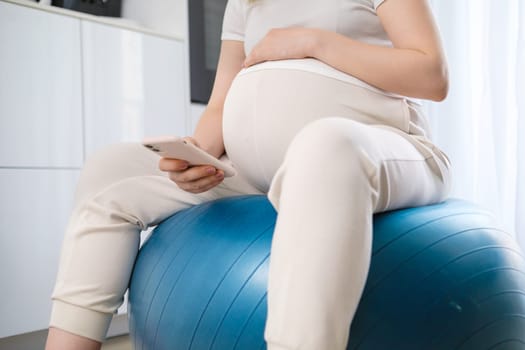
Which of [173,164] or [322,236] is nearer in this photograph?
[322,236]

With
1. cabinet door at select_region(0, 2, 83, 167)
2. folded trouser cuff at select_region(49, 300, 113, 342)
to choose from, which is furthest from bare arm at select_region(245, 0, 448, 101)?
cabinet door at select_region(0, 2, 83, 167)

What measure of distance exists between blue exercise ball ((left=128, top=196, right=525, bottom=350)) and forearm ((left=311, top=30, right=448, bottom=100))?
0.64 ft

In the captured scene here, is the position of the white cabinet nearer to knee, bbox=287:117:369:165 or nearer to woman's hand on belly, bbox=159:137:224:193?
woman's hand on belly, bbox=159:137:224:193

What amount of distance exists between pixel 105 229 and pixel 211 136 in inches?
12.8

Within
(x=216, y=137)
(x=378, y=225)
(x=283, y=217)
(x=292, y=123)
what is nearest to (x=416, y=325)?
(x=378, y=225)

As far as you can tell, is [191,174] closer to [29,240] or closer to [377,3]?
[377,3]

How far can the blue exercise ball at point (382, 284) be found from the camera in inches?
28.2

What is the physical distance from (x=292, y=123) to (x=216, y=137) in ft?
1.09

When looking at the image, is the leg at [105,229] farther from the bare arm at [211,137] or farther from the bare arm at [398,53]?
the bare arm at [398,53]

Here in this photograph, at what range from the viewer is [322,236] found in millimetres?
576

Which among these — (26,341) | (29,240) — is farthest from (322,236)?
(26,341)

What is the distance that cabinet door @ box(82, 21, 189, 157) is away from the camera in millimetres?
2043

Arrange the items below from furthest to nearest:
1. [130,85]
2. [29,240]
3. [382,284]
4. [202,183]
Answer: [130,85] → [29,240] → [202,183] → [382,284]

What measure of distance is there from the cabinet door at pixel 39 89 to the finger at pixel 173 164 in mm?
1088
